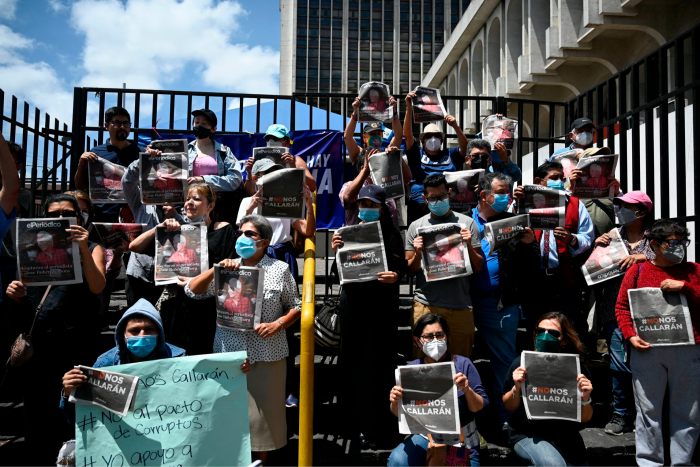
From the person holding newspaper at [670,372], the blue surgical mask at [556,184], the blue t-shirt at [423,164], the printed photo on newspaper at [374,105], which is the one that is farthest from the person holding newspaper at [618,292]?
the printed photo on newspaper at [374,105]

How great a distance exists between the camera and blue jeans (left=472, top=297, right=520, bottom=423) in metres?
4.45

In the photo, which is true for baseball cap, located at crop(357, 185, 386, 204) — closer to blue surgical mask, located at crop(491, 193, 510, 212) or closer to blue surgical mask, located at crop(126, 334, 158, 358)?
blue surgical mask, located at crop(491, 193, 510, 212)

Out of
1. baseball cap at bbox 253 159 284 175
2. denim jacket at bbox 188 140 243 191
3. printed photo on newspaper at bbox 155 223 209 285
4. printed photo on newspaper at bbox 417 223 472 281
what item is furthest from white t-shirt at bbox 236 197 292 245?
printed photo on newspaper at bbox 417 223 472 281

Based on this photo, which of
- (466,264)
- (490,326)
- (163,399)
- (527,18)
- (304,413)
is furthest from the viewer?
(527,18)

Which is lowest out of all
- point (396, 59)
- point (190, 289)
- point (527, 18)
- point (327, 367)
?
point (327, 367)

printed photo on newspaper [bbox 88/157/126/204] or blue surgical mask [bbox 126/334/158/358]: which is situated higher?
printed photo on newspaper [bbox 88/157/126/204]

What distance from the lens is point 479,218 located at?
15.8 ft

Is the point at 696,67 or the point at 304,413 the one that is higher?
the point at 696,67

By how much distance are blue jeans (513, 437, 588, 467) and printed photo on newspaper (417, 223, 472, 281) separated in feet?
4.14

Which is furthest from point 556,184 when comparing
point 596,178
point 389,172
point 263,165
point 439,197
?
point 263,165

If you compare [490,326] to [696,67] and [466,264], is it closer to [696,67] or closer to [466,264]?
[466,264]

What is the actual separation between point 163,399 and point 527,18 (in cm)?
1810

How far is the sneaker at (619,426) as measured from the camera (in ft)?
14.5

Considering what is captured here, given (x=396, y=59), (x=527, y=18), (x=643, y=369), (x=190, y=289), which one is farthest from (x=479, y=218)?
(x=396, y=59)
